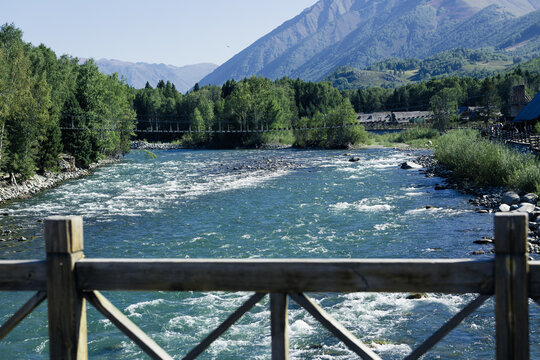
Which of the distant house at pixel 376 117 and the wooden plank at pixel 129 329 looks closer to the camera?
the wooden plank at pixel 129 329

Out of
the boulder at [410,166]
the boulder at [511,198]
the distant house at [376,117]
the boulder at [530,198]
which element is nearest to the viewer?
the boulder at [530,198]

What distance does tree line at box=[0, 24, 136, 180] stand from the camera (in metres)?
38.9

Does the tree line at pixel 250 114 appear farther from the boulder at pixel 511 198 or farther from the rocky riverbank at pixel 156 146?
the boulder at pixel 511 198

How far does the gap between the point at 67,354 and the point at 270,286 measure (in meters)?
1.41

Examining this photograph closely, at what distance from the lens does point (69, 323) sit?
3.62m

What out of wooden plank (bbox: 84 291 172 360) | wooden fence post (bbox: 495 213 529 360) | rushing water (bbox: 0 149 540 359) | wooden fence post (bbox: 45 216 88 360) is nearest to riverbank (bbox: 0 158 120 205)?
rushing water (bbox: 0 149 540 359)

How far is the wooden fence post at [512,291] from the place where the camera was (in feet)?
10.7

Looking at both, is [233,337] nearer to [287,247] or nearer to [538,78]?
[287,247]

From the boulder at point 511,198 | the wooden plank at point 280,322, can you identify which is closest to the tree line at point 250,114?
the boulder at point 511,198

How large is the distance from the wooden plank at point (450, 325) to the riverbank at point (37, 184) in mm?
34258

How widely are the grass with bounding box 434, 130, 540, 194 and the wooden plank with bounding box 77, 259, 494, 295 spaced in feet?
82.2

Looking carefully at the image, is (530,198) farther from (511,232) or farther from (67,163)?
(67,163)

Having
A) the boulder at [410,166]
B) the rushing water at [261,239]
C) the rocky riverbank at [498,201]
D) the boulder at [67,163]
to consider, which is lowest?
the rushing water at [261,239]

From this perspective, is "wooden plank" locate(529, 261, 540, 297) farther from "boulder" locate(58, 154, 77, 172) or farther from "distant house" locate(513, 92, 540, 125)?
"boulder" locate(58, 154, 77, 172)
